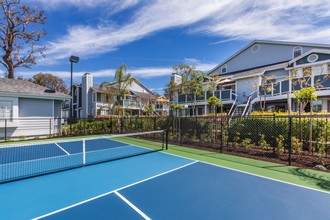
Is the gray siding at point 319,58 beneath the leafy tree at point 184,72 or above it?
above

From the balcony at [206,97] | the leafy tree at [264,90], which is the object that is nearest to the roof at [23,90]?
the balcony at [206,97]

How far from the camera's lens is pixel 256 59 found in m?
25.0

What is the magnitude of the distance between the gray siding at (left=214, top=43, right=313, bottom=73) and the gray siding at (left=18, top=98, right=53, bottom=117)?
23.9m

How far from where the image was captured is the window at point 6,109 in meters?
13.7

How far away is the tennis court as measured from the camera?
139 inches

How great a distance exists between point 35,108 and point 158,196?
51.0 feet

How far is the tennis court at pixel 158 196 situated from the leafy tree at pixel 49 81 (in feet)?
157

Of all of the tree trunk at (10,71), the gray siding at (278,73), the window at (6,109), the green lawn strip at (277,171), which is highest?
the tree trunk at (10,71)

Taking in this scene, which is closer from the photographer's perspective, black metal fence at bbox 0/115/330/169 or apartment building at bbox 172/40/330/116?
black metal fence at bbox 0/115/330/169

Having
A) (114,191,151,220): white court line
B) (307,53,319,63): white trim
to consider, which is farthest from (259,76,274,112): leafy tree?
(114,191,151,220): white court line

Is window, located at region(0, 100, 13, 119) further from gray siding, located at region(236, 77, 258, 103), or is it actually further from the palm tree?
gray siding, located at region(236, 77, 258, 103)

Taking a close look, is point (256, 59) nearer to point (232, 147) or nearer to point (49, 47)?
point (232, 147)

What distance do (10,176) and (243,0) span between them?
13.5 metres

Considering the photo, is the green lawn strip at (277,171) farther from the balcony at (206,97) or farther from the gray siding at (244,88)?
the gray siding at (244,88)
